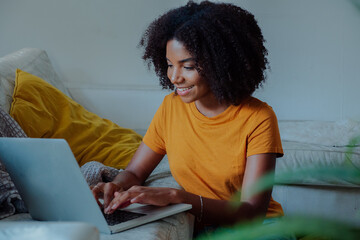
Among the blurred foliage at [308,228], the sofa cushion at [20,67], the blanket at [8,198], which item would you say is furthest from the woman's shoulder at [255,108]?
the blurred foliage at [308,228]

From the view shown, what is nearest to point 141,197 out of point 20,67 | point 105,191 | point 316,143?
point 105,191

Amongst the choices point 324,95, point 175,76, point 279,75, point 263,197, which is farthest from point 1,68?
point 324,95

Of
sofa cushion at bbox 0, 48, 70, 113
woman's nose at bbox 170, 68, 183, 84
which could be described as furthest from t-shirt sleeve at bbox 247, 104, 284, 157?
sofa cushion at bbox 0, 48, 70, 113

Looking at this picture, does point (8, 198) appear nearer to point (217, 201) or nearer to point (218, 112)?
point (217, 201)

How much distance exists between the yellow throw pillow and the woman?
532 mm

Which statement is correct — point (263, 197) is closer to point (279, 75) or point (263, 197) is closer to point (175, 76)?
point (175, 76)

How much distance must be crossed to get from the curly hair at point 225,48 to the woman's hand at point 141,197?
1.25 ft

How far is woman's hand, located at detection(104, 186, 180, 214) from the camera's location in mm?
1014

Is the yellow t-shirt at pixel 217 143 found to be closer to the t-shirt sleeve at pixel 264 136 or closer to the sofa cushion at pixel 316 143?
the t-shirt sleeve at pixel 264 136

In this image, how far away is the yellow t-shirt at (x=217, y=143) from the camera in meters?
1.31

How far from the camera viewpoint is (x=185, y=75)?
1.32 meters

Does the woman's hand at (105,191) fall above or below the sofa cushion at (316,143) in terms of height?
above

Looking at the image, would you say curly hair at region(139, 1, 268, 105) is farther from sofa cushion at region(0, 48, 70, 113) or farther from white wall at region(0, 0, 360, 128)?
white wall at region(0, 0, 360, 128)

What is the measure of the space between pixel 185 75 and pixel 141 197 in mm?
433
